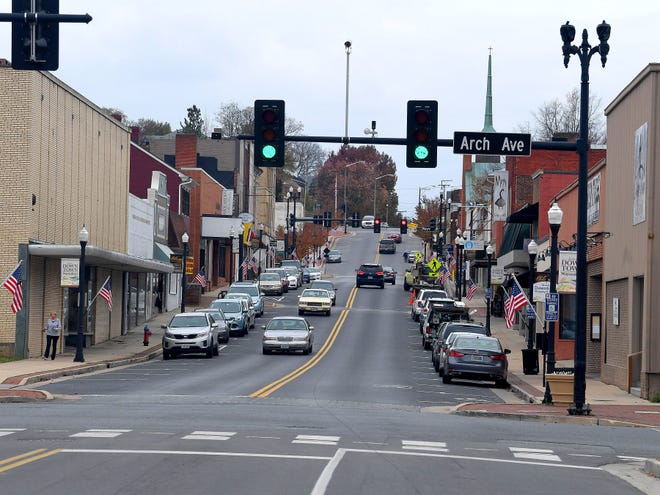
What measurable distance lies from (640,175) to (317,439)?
1657 cm

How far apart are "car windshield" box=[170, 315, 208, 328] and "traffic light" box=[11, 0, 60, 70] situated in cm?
2844

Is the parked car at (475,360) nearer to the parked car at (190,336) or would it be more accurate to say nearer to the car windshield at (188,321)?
the parked car at (190,336)

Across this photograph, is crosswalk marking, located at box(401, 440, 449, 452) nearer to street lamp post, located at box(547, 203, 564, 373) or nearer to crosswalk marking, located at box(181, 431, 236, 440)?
crosswalk marking, located at box(181, 431, 236, 440)

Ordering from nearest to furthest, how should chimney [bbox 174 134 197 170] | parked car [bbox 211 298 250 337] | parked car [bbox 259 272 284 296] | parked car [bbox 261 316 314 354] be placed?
1. parked car [bbox 261 316 314 354]
2. parked car [bbox 211 298 250 337]
3. parked car [bbox 259 272 284 296]
4. chimney [bbox 174 134 197 170]

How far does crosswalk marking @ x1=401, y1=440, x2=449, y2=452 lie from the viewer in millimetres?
17641

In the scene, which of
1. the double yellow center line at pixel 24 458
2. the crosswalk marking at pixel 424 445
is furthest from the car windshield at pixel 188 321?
the double yellow center line at pixel 24 458

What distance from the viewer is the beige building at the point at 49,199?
133 ft

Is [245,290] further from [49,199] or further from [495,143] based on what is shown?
[495,143]

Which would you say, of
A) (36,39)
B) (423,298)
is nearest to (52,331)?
(36,39)

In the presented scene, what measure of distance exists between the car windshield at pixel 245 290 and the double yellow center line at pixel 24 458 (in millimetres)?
49610

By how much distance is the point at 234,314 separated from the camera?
56.8 metres

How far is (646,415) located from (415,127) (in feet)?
28.5

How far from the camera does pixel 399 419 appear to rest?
2314cm

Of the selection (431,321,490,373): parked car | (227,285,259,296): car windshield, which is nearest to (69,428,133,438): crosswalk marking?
(431,321,490,373): parked car
